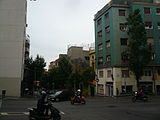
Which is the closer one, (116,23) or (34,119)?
(34,119)

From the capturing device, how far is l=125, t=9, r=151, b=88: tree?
121 feet

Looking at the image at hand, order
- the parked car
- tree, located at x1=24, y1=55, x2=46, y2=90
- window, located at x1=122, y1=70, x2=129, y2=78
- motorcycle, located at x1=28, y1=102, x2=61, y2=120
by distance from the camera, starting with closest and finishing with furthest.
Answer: motorcycle, located at x1=28, y1=102, x2=61, y2=120 → the parked car → window, located at x1=122, y1=70, x2=129, y2=78 → tree, located at x1=24, y1=55, x2=46, y2=90

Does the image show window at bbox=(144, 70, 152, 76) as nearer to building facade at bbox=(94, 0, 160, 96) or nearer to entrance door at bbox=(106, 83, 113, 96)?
building facade at bbox=(94, 0, 160, 96)

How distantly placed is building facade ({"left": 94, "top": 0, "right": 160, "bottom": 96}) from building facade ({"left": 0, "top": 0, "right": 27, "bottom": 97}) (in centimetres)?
1608

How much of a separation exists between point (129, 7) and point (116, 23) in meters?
4.15

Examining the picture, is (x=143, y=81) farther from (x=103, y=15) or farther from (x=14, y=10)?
(x=14, y=10)

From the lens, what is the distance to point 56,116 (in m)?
10.5

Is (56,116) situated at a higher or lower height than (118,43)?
lower

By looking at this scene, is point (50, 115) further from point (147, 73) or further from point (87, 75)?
point (87, 75)

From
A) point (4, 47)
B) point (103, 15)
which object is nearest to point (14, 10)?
point (4, 47)

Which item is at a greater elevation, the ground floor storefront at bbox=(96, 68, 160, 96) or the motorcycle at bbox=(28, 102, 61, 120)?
the ground floor storefront at bbox=(96, 68, 160, 96)

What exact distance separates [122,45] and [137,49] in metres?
5.87

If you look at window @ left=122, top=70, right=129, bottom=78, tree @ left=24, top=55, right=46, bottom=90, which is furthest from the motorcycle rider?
tree @ left=24, top=55, right=46, bottom=90

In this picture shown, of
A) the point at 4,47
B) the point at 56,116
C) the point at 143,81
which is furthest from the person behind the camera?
the point at 143,81
